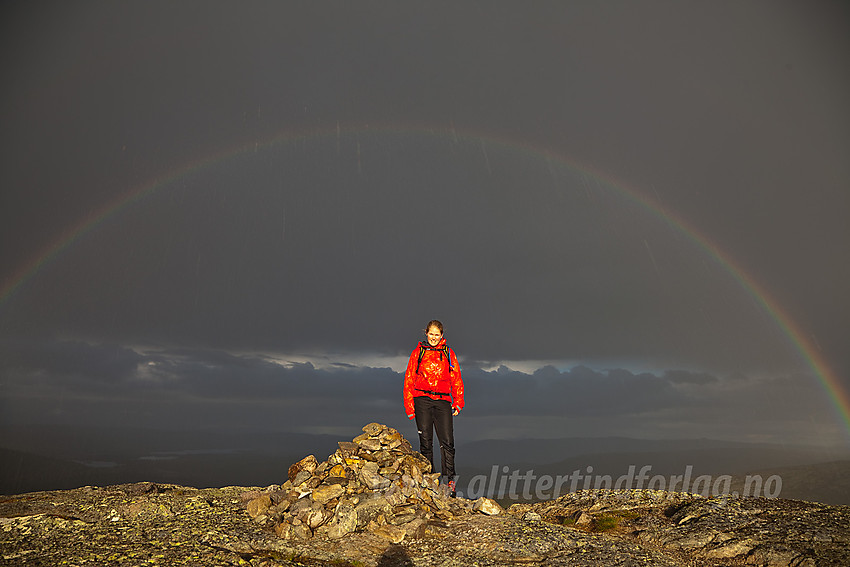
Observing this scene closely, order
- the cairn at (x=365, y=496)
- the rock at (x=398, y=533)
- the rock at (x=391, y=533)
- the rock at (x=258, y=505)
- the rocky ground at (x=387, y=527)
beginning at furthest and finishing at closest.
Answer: the rock at (x=258, y=505)
the cairn at (x=365, y=496)
the rock at (x=391, y=533)
the rocky ground at (x=387, y=527)
the rock at (x=398, y=533)

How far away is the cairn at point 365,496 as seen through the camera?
1455 cm

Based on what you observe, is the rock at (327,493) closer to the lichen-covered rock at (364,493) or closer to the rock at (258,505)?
the lichen-covered rock at (364,493)

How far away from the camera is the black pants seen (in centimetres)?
1841

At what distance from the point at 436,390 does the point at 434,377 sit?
18.9 inches

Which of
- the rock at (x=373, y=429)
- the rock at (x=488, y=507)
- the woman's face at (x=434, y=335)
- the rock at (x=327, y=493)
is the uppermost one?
the woman's face at (x=434, y=335)

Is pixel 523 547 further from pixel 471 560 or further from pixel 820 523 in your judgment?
pixel 820 523

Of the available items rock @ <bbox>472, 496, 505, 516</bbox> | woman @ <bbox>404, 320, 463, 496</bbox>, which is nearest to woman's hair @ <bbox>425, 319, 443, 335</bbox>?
woman @ <bbox>404, 320, 463, 496</bbox>

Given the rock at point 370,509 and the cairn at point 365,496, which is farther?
the rock at point 370,509

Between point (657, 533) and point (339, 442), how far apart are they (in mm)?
10328

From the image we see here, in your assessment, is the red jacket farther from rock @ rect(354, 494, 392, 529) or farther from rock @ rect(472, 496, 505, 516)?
rock @ rect(354, 494, 392, 529)

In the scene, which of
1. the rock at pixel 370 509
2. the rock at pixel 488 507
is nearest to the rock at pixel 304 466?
the rock at pixel 370 509

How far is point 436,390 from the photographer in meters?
18.3

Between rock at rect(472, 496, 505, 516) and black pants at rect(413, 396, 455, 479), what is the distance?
1806 millimetres

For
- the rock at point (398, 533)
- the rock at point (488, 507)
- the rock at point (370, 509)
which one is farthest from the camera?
the rock at point (488, 507)
